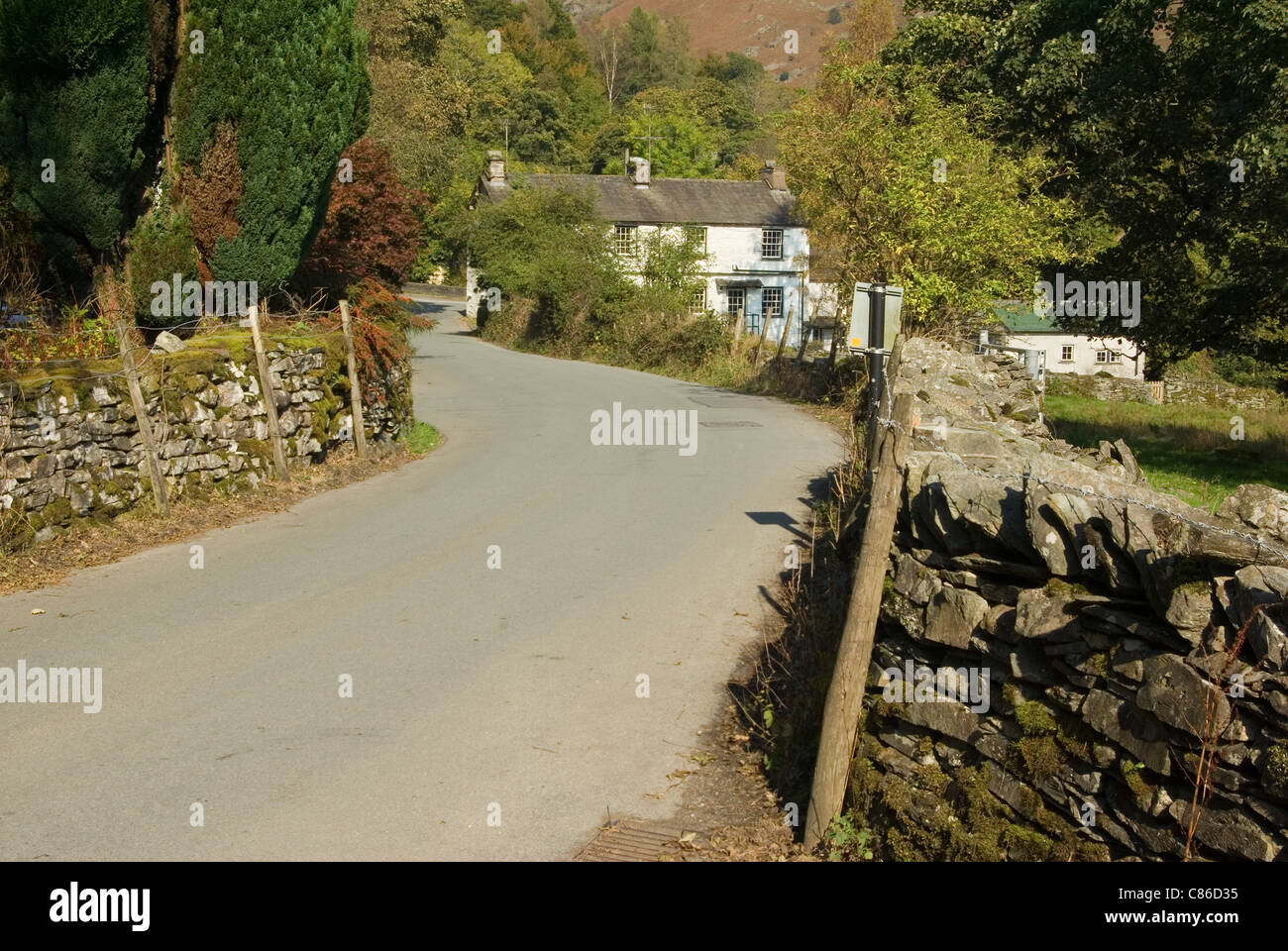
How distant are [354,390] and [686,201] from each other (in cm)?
4010

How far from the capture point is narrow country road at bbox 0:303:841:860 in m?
6.06

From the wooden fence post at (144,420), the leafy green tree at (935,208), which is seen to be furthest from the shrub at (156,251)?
the leafy green tree at (935,208)

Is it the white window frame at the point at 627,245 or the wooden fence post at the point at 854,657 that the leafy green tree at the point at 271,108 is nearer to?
the wooden fence post at the point at 854,657

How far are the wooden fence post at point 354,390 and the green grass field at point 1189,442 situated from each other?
10.8 meters

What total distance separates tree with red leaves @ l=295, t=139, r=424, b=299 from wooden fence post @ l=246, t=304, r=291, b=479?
427cm

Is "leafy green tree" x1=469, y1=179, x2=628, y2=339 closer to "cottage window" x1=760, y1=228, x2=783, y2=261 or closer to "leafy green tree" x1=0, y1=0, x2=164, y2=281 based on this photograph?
"cottage window" x1=760, y1=228, x2=783, y2=261

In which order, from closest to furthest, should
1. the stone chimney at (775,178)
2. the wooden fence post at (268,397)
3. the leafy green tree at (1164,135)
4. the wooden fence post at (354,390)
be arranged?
1. the wooden fence post at (268,397)
2. the wooden fence post at (354,390)
3. the leafy green tree at (1164,135)
4. the stone chimney at (775,178)

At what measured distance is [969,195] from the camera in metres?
21.4

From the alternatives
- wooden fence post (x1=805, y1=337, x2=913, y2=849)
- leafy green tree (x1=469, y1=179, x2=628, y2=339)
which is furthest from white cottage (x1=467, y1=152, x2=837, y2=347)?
wooden fence post (x1=805, y1=337, x2=913, y2=849)

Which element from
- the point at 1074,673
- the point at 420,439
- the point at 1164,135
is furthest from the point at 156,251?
the point at 1164,135

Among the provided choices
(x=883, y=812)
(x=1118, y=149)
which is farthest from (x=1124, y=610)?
(x=1118, y=149)

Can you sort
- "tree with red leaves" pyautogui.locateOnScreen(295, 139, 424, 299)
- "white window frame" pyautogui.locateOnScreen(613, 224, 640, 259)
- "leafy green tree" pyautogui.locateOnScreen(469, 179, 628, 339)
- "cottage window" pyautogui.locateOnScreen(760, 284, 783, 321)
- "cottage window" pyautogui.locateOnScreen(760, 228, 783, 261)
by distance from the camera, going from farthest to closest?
"cottage window" pyautogui.locateOnScreen(760, 284, 783, 321)
"cottage window" pyautogui.locateOnScreen(760, 228, 783, 261)
"white window frame" pyautogui.locateOnScreen(613, 224, 640, 259)
"leafy green tree" pyautogui.locateOnScreen(469, 179, 628, 339)
"tree with red leaves" pyautogui.locateOnScreen(295, 139, 424, 299)

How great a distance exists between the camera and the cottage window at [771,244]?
54.6 meters

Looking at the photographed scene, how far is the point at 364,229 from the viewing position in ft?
67.5
